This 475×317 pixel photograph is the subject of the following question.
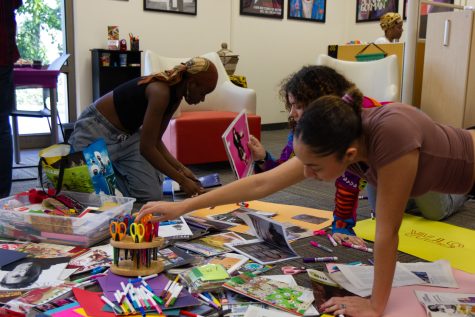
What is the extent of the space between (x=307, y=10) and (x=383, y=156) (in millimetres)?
5394

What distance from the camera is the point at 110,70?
432cm

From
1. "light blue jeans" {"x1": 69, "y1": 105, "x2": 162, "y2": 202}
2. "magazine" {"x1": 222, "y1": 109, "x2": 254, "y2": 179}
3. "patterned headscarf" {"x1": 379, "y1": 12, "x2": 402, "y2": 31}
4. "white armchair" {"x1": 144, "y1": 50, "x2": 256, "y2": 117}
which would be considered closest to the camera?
"magazine" {"x1": 222, "y1": 109, "x2": 254, "y2": 179}

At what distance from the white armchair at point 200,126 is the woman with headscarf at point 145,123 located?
782 mm

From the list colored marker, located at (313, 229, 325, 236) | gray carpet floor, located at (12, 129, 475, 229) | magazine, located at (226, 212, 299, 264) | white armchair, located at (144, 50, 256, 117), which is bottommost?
gray carpet floor, located at (12, 129, 475, 229)

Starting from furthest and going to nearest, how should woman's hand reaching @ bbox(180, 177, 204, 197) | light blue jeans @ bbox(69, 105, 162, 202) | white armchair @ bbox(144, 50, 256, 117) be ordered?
white armchair @ bbox(144, 50, 256, 117), light blue jeans @ bbox(69, 105, 162, 202), woman's hand reaching @ bbox(180, 177, 204, 197)

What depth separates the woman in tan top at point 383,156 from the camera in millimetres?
1045

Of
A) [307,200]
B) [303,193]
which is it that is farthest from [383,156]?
[303,193]

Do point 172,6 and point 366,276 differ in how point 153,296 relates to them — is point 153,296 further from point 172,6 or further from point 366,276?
point 172,6

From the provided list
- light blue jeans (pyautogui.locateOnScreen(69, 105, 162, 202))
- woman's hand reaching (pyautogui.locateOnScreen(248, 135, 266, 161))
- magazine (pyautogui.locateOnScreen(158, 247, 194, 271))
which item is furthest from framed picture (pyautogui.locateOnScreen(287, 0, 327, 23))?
magazine (pyautogui.locateOnScreen(158, 247, 194, 271))

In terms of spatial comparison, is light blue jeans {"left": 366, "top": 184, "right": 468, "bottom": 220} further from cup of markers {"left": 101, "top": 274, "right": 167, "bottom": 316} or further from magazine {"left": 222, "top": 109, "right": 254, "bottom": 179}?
cup of markers {"left": 101, "top": 274, "right": 167, "bottom": 316}

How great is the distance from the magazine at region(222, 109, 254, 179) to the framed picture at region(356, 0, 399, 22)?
178 inches

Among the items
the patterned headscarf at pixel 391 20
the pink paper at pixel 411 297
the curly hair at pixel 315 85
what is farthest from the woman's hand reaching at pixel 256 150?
the patterned headscarf at pixel 391 20

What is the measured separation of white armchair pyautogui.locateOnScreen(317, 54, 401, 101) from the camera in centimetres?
345

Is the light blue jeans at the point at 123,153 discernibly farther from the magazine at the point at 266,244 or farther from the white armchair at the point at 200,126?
the magazine at the point at 266,244
